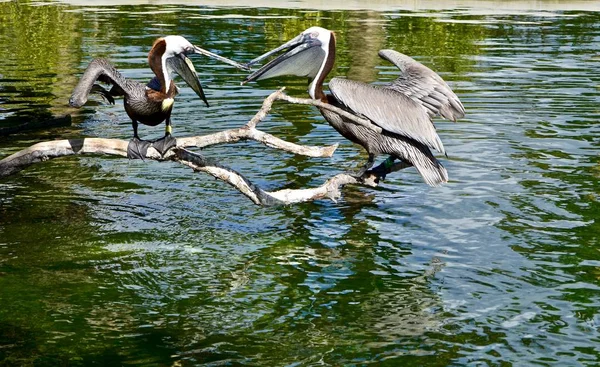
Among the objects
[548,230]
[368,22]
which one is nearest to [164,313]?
[548,230]

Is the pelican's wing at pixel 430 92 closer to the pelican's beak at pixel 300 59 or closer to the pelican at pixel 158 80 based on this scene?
the pelican's beak at pixel 300 59

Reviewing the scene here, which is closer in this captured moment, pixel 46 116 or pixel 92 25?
pixel 46 116

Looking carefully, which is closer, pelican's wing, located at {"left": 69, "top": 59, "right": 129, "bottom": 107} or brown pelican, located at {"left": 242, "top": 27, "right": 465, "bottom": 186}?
pelican's wing, located at {"left": 69, "top": 59, "right": 129, "bottom": 107}

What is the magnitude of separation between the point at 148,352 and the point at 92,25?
54.1 ft

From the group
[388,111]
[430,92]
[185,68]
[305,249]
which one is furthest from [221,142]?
[430,92]

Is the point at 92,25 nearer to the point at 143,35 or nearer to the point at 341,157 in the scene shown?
the point at 143,35

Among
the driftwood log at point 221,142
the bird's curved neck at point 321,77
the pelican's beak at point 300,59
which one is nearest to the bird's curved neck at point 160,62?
the driftwood log at point 221,142

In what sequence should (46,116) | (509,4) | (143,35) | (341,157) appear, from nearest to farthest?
(341,157)
(46,116)
(143,35)
(509,4)

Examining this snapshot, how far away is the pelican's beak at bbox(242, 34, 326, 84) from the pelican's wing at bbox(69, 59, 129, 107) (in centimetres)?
114

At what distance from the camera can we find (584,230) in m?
7.09

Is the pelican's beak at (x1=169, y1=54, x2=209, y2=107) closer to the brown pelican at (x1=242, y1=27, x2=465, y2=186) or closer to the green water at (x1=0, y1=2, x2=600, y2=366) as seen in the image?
the brown pelican at (x1=242, y1=27, x2=465, y2=186)

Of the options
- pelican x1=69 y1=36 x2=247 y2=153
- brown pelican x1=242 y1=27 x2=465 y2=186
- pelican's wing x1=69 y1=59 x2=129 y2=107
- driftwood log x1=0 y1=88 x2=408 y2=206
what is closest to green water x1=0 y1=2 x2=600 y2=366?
driftwood log x1=0 y1=88 x2=408 y2=206

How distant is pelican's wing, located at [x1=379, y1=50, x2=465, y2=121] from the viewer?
7793 mm

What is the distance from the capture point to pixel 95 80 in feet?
22.0
